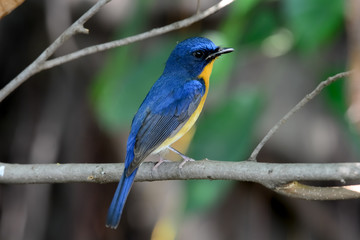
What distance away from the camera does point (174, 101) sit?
3725mm

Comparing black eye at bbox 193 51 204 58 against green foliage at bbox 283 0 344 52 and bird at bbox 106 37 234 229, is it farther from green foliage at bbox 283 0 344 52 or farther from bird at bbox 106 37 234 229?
green foliage at bbox 283 0 344 52

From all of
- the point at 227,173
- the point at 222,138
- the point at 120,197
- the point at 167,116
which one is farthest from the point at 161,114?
the point at 227,173

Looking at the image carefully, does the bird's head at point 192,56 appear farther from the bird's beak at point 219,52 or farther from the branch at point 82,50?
the branch at point 82,50

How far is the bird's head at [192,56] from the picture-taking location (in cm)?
385

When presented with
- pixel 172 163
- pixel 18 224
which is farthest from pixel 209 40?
pixel 18 224

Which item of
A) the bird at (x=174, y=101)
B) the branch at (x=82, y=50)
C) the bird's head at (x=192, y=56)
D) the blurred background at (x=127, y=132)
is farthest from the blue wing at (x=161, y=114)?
the branch at (x=82, y=50)

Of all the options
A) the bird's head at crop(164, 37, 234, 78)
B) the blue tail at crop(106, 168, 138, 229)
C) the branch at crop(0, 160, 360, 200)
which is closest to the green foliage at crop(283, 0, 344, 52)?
the bird's head at crop(164, 37, 234, 78)

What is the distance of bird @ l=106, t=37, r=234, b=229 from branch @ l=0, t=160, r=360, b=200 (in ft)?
0.59

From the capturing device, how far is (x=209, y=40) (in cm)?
385

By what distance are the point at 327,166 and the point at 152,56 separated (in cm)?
202

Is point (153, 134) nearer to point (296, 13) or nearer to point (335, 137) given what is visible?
point (296, 13)

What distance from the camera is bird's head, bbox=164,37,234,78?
151 inches

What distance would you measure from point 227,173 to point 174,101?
3.76 feet

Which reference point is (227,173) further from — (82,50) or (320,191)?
(82,50)
